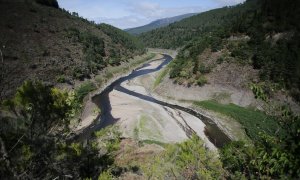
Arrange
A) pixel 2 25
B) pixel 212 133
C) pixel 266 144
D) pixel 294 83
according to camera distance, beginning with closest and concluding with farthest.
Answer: pixel 266 144 → pixel 212 133 → pixel 294 83 → pixel 2 25

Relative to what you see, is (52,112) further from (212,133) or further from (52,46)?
(52,46)

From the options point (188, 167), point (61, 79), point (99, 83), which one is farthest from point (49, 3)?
point (188, 167)

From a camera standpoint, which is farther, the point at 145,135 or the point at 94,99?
the point at 94,99

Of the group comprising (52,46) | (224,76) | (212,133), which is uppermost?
(52,46)

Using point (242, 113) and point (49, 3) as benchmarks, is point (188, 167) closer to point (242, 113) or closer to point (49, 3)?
point (242, 113)

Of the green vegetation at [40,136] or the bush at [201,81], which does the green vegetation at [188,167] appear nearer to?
the green vegetation at [40,136]

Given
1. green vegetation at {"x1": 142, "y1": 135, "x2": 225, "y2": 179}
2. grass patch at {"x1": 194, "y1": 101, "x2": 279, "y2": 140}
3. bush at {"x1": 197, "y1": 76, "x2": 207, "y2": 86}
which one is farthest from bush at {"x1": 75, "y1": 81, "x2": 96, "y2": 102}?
green vegetation at {"x1": 142, "y1": 135, "x2": 225, "y2": 179}

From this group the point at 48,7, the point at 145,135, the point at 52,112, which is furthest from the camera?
the point at 48,7

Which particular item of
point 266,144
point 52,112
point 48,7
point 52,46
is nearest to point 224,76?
point 52,46
